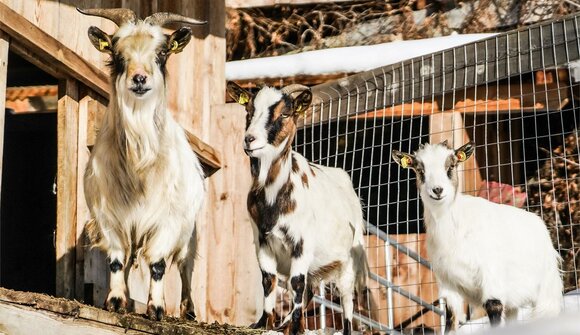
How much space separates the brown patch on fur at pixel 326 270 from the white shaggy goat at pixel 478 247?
0.60 metres

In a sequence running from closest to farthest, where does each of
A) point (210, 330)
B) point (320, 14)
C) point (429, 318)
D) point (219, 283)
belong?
point (210, 330)
point (219, 283)
point (429, 318)
point (320, 14)

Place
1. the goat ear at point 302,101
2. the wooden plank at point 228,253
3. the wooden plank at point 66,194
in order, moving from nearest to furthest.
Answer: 1. the wooden plank at point 66,194
2. the goat ear at point 302,101
3. the wooden plank at point 228,253

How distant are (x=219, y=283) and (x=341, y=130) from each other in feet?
10.5

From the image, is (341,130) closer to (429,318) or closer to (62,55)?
(429,318)

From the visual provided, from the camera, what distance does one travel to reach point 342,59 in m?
10.5

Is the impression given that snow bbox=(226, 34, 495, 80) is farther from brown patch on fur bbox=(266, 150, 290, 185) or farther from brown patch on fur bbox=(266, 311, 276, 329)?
brown patch on fur bbox=(266, 311, 276, 329)

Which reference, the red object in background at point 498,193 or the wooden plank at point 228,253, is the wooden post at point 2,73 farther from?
the red object in background at point 498,193

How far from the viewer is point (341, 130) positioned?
35.7 feet

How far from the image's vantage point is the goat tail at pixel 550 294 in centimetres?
722

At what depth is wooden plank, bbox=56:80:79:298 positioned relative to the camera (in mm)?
6613

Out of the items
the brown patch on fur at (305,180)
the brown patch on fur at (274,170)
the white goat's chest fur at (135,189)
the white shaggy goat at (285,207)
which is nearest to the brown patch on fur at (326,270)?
the white shaggy goat at (285,207)

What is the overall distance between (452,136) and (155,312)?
4.33 m

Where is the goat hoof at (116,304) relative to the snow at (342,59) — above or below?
below

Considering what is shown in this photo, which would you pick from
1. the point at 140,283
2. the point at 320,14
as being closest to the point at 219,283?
the point at 140,283
